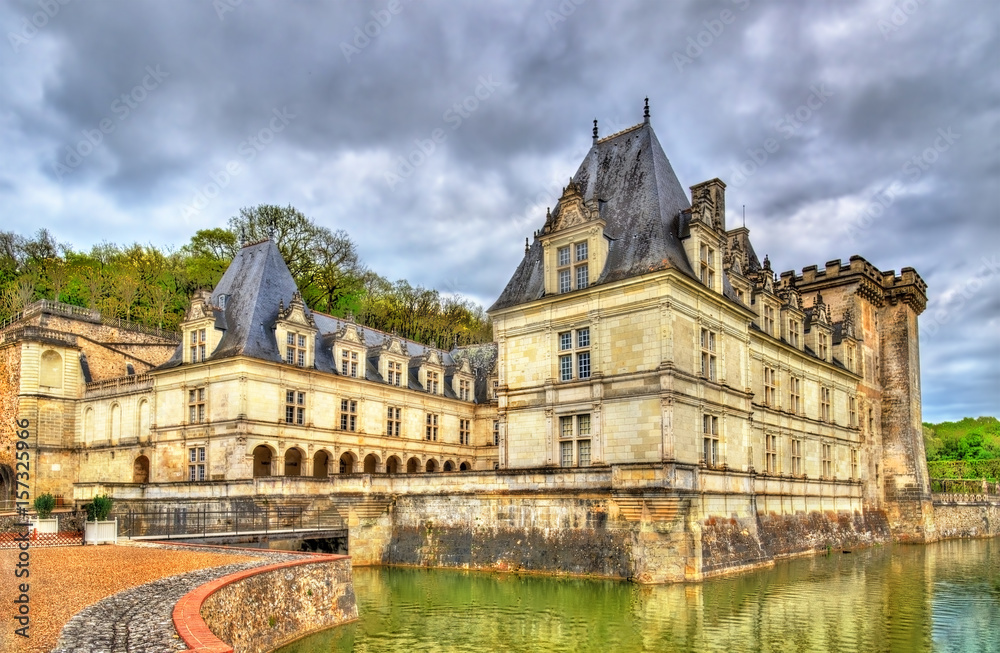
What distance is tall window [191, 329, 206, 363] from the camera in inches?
1486

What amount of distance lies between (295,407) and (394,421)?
7.29m

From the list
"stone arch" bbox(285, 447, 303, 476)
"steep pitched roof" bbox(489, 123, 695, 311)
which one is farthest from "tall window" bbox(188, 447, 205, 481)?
"steep pitched roof" bbox(489, 123, 695, 311)

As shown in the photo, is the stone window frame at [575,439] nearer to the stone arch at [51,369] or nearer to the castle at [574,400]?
the castle at [574,400]

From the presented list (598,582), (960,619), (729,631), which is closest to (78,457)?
(598,582)

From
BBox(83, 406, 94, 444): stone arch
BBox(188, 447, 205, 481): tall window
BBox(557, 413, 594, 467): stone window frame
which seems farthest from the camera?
BBox(83, 406, 94, 444): stone arch

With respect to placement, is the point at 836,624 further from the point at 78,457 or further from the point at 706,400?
the point at 78,457

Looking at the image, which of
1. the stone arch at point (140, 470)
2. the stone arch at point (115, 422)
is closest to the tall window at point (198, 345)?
the stone arch at point (140, 470)

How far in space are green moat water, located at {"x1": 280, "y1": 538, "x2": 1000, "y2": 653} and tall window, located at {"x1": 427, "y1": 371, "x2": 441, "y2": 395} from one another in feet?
65.0

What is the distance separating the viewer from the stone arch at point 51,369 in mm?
43375

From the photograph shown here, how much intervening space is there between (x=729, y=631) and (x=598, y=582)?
683cm

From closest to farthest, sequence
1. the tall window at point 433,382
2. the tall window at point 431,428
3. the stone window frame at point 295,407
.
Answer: the stone window frame at point 295,407 → the tall window at point 431,428 → the tall window at point 433,382

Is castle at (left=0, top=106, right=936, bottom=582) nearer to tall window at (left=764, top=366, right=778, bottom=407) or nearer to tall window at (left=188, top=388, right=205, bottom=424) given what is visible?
tall window at (left=188, top=388, right=205, bottom=424)

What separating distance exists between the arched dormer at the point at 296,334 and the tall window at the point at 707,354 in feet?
62.3

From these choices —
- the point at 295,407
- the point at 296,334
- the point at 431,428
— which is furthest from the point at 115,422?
the point at 431,428
